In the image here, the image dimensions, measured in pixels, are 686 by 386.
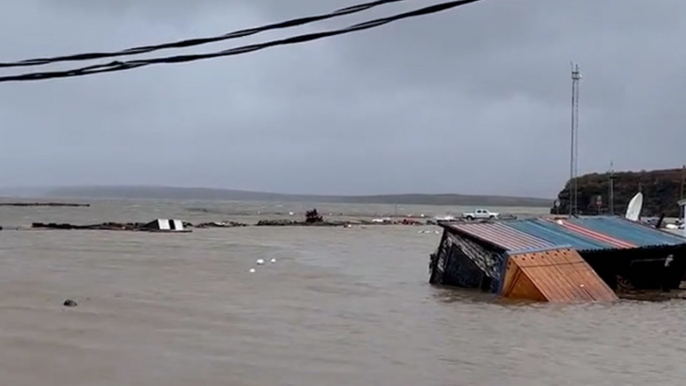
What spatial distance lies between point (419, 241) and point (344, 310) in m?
29.8

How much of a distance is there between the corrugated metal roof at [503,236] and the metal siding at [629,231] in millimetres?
2516

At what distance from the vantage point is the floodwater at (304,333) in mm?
10891

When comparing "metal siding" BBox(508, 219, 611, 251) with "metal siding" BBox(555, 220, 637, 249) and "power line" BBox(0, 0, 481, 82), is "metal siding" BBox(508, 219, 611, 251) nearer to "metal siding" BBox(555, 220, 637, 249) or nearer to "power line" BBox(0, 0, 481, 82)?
"metal siding" BBox(555, 220, 637, 249)

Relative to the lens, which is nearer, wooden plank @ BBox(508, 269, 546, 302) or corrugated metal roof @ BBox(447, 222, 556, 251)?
wooden plank @ BBox(508, 269, 546, 302)

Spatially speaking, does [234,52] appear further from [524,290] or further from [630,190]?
[630,190]

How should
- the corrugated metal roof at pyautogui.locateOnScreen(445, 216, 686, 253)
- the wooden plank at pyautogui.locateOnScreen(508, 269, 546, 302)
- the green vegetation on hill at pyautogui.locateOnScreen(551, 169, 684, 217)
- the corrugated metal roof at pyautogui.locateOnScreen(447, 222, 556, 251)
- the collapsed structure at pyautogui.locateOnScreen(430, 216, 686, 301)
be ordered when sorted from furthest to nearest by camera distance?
1. the green vegetation on hill at pyautogui.locateOnScreen(551, 169, 684, 217)
2. the corrugated metal roof at pyautogui.locateOnScreen(445, 216, 686, 253)
3. the corrugated metal roof at pyautogui.locateOnScreen(447, 222, 556, 251)
4. the collapsed structure at pyautogui.locateOnScreen(430, 216, 686, 301)
5. the wooden plank at pyautogui.locateOnScreen(508, 269, 546, 302)

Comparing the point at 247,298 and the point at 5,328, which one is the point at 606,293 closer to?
the point at 247,298

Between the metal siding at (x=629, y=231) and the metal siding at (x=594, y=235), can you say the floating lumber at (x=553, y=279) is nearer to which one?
the metal siding at (x=594, y=235)

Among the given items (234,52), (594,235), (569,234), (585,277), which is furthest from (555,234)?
(234,52)

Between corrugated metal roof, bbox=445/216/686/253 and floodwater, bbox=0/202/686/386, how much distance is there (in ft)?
5.38

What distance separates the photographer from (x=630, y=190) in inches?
4946

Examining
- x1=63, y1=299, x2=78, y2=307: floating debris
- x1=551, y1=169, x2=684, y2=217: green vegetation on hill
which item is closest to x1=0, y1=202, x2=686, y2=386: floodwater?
x1=63, y1=299, x2=78, y2=307: floating debris

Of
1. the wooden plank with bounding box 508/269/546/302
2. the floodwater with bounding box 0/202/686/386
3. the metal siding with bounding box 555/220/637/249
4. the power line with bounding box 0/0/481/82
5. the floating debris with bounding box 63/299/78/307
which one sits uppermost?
the power line with bounding box 0/0/481/82

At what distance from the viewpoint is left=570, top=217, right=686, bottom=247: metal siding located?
852 inches
